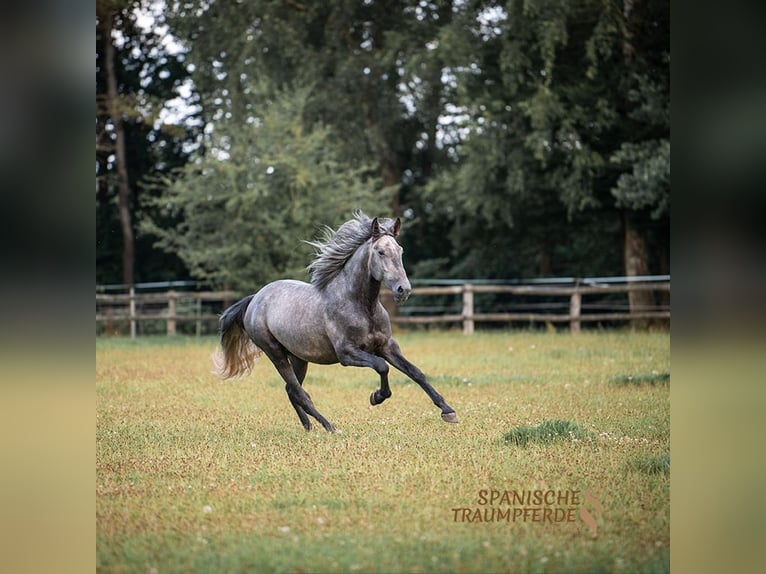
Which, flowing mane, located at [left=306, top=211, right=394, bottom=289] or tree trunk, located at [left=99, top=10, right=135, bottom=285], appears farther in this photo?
tree trunk, located at [left=99, top=10, right=135, bottom=285]

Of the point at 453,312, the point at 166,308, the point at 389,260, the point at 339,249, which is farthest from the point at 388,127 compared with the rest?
the point at 389,260

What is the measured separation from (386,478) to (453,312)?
55.6ft

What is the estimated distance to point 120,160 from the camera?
2139cm

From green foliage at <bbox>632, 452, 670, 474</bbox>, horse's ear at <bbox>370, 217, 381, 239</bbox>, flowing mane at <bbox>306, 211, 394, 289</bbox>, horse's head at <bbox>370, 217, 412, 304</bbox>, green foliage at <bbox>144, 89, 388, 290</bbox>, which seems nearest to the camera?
green foliage at <bbox>632, 452, 670, 474</bbox>

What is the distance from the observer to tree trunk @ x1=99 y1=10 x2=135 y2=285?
1910cm

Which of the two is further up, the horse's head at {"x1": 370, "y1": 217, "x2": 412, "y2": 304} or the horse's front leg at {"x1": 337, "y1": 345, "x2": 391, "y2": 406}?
the horse's head at {"x1": 370, "y1": 217, "x2": 412, "y2": 304}

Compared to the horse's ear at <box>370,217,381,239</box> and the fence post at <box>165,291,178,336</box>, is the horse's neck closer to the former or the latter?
the horse's ear at <box>370,217,381,239</box>

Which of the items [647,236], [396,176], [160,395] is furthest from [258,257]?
[647,236]

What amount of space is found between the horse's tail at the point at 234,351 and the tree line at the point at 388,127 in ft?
31.2

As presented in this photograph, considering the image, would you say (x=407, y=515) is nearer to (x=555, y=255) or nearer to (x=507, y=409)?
(x=507, y=409)

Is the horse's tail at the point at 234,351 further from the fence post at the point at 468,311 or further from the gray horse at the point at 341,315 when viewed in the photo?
the fence post at the point at 468,311

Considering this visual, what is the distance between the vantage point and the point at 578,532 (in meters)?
4.23

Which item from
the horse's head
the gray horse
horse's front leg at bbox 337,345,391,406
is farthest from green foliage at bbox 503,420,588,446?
the horse's head
